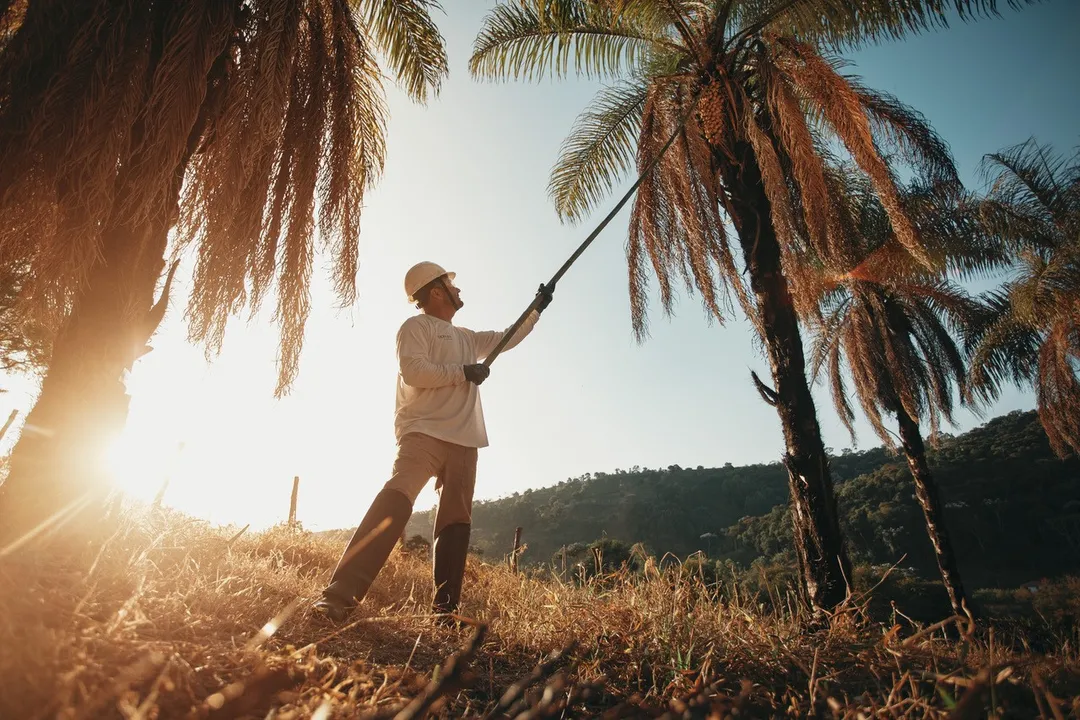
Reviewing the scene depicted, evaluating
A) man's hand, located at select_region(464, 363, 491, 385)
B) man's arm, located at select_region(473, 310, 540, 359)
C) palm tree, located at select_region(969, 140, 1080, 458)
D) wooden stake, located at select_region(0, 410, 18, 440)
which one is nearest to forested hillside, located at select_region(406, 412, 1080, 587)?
palm tree, located at select_region(969, 140, 1080, 458)

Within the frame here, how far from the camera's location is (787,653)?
2.31 m

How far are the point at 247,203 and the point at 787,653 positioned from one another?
14.5 feet

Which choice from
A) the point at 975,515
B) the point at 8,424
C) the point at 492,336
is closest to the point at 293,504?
the point at 8,424

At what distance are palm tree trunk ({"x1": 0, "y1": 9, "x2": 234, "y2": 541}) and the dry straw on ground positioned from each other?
337 mm

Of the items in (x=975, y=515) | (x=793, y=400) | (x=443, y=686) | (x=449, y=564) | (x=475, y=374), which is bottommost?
(x=443, y=686)

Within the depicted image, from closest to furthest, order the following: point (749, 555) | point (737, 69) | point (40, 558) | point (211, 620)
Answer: point (40, 558) < point (211, 620) < point (737, 69) < point (749, 555)

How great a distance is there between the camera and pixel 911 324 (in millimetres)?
13578

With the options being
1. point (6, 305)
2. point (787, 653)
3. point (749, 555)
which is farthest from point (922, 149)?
point (749, 555)

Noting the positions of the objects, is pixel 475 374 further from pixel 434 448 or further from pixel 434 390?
pixel 434 448

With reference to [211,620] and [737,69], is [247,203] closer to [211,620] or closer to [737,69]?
[211,620]

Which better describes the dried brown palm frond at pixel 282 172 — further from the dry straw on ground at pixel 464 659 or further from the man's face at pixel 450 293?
the dry straw on ground at pixel 464 659

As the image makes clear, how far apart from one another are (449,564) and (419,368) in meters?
1.28

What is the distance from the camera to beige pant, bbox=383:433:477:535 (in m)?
3.75

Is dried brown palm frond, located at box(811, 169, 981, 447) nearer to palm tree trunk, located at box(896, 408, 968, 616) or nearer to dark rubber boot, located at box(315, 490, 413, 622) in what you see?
palm tree trunk, located at box(896, 408, 968, 616)
